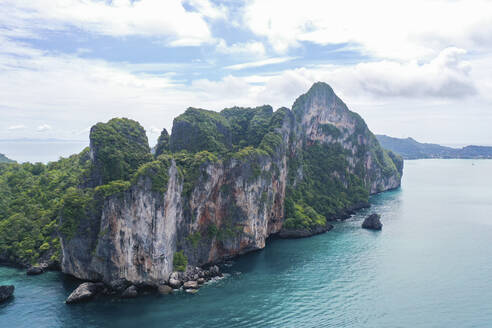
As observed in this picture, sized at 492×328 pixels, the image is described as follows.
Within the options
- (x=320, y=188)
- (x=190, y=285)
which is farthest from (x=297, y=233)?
(x=190, y=285)

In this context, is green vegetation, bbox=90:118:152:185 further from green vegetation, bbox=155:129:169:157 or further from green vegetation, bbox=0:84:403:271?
green vegetation, bbox=155:129:169:157

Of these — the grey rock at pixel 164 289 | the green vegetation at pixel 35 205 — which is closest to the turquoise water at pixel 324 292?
the grey rock at pixel 164 289

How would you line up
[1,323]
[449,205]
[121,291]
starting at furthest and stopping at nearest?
[449,205], [121,291], [1,323]

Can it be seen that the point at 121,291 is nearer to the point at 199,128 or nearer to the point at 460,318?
the point at 199,128

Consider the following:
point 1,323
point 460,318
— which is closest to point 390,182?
point 460,318

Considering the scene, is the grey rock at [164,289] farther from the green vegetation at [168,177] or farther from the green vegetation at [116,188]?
the green vegetation at [116,188]

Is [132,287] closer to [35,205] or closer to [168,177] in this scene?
[168,177]
